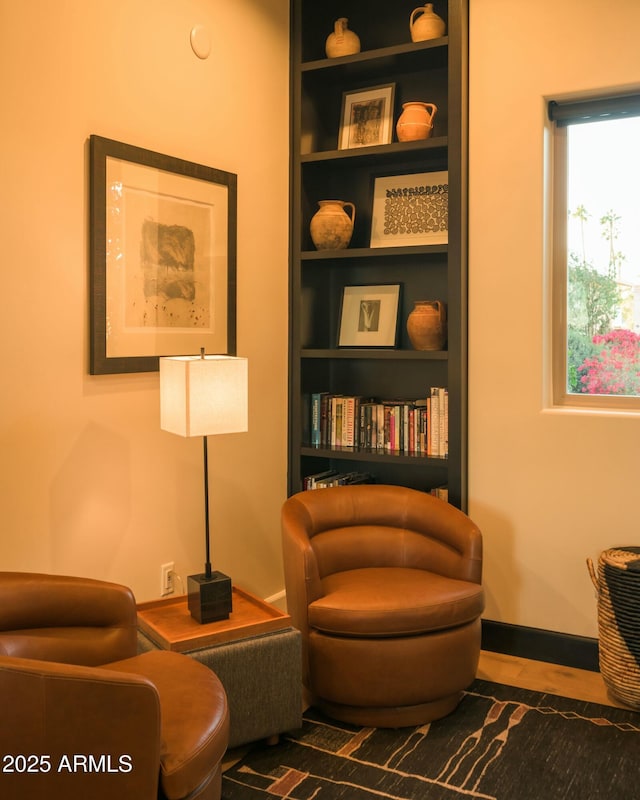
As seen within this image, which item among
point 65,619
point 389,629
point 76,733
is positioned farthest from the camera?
point 389,629

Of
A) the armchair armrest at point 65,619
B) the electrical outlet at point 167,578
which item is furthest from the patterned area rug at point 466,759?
the electrical outlet at point 167,578

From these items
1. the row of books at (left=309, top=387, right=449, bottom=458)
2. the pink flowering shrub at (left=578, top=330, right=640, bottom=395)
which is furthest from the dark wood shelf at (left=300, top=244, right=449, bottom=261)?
the pink flowering shrub at (left=578, top=330, right=640, bottom=395)

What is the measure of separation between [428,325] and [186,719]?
2106 mm

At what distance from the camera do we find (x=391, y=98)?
3701 mm

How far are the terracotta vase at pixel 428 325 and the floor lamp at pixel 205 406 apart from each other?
112 centimetres

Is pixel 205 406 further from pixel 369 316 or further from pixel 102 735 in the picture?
pixel 369 316

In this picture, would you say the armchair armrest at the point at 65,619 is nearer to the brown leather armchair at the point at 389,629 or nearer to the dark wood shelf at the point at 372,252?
the brown leather armchair at the point at 389,629

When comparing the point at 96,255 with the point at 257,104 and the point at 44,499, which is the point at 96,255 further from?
the point at 257,104

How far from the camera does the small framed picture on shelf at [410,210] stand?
11.7 feet

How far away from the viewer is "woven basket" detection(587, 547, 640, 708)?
278 centimetres

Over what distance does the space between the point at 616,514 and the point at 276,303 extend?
5.83 ft

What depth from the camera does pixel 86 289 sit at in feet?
8.85

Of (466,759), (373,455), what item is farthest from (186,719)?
(373,455)

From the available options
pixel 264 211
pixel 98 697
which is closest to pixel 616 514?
pixel 264 211
